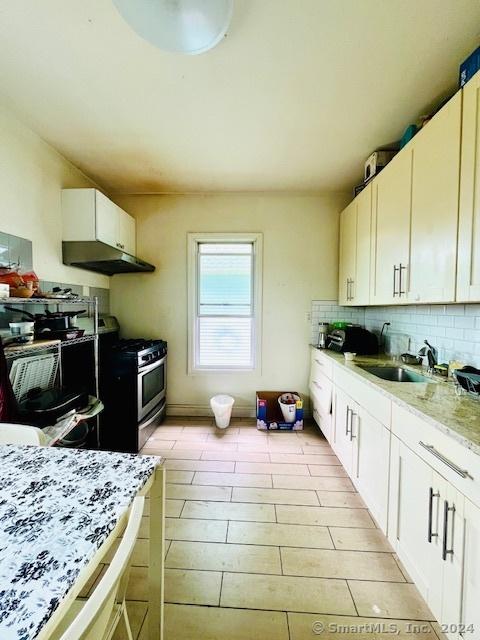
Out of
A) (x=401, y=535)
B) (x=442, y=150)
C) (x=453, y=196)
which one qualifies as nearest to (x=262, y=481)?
(x=401, y=535)

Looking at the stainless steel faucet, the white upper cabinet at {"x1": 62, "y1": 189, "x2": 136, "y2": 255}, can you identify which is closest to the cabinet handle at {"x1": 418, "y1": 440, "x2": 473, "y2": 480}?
the stainless steel faucet

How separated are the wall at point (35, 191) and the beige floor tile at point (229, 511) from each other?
207 cm

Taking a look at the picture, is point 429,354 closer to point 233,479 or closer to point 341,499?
point 341,499

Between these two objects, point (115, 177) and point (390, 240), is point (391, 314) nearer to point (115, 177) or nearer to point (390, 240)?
point (390, 240)

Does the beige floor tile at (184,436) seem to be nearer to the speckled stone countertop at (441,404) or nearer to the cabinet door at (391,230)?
the speckled stone countertop at (441,404)

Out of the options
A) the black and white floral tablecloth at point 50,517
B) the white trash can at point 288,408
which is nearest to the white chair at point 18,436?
the black and white floral tablecloth at point 50,517

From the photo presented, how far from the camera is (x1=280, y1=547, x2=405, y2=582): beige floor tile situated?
53.4 inches

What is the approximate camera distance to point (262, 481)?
2066mm

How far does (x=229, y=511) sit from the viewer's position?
176cm

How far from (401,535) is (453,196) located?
167 cm

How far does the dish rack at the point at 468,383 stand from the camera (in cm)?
134

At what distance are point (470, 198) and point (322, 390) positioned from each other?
6.24 feet

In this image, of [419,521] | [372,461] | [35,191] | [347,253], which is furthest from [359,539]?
[35,191]

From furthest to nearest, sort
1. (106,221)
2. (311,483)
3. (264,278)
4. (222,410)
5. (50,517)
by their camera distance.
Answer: (264,278) → (222,410) → (106,221) → (311,483) → (50,517)
